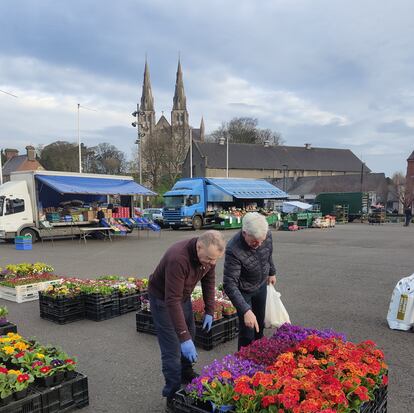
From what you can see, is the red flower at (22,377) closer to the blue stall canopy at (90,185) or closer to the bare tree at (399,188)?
the blue stall canopy at (90,185)

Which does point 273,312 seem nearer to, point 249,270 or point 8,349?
point 249,270

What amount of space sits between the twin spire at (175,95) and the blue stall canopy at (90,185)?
6995cm

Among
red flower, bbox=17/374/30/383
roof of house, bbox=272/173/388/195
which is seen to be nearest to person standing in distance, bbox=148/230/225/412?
red flower, bbox=17/374/30/383

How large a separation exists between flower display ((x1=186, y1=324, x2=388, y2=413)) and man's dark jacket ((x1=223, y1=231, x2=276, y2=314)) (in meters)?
0.52

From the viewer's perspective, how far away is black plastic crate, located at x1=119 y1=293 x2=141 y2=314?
258 inches

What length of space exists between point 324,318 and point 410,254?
30.5 feet

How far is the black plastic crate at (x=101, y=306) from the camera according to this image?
6.20m

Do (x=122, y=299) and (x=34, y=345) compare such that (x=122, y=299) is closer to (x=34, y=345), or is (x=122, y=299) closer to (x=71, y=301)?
(x=71, y=301)

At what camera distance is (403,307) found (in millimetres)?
5656

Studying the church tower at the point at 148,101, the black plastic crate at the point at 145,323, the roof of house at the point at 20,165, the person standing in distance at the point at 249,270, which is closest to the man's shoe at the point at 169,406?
the person standing in distance at the point at 249,270

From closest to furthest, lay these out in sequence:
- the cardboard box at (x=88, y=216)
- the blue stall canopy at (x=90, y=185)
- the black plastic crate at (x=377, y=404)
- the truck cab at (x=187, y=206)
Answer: the black plastic crate at (x=377, y=404) → the blue stall canopy at (x=90, y=185) → the cardboard box at (x=88, y=216) → the truck cab at (x=187, y=206)

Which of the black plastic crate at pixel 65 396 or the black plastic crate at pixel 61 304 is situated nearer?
the black plastic crate at pixel 65 396

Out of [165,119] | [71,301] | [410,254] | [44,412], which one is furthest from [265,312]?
[165,119]

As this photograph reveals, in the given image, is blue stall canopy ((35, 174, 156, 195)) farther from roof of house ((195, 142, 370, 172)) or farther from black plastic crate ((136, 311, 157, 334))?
roof of house ((195, 142, 370, 172))
